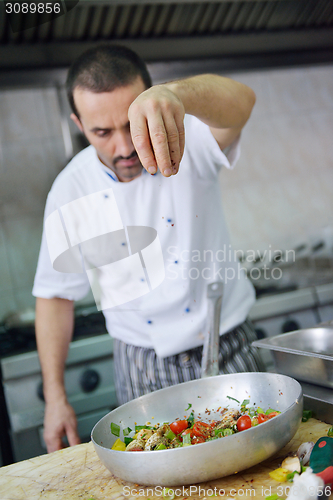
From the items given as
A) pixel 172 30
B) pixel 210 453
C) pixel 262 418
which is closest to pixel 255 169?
pixel 172 30

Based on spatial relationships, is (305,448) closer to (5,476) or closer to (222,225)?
(5,476)

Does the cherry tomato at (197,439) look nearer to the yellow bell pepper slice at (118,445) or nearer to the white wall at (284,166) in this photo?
the yellow bell pepper slice at (118,445)

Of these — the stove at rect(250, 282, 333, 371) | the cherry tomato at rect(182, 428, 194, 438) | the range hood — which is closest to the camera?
the cherry tomato at rect(182, 428, 194, 438)

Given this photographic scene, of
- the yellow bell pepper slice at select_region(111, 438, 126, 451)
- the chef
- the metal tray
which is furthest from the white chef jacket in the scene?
the yellow bell pepper slice at select_region(111, 438, 126, 451)

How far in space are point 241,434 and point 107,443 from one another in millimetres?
258

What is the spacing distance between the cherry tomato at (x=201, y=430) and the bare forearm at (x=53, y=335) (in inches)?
23.9

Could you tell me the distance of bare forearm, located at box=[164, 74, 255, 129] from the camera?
2.80 feet

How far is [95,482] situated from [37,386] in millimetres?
1075

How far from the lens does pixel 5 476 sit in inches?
28.2

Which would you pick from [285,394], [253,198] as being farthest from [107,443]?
[253,198]

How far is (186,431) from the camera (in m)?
0.68

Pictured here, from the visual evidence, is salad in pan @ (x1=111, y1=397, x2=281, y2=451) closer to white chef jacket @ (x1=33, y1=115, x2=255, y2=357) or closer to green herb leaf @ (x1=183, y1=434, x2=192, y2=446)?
green herb leaf @ (x1=183, y1=434, x2=192, y2=446)

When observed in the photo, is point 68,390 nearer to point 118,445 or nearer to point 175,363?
point 175,363

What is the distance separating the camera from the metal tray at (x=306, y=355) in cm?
73
